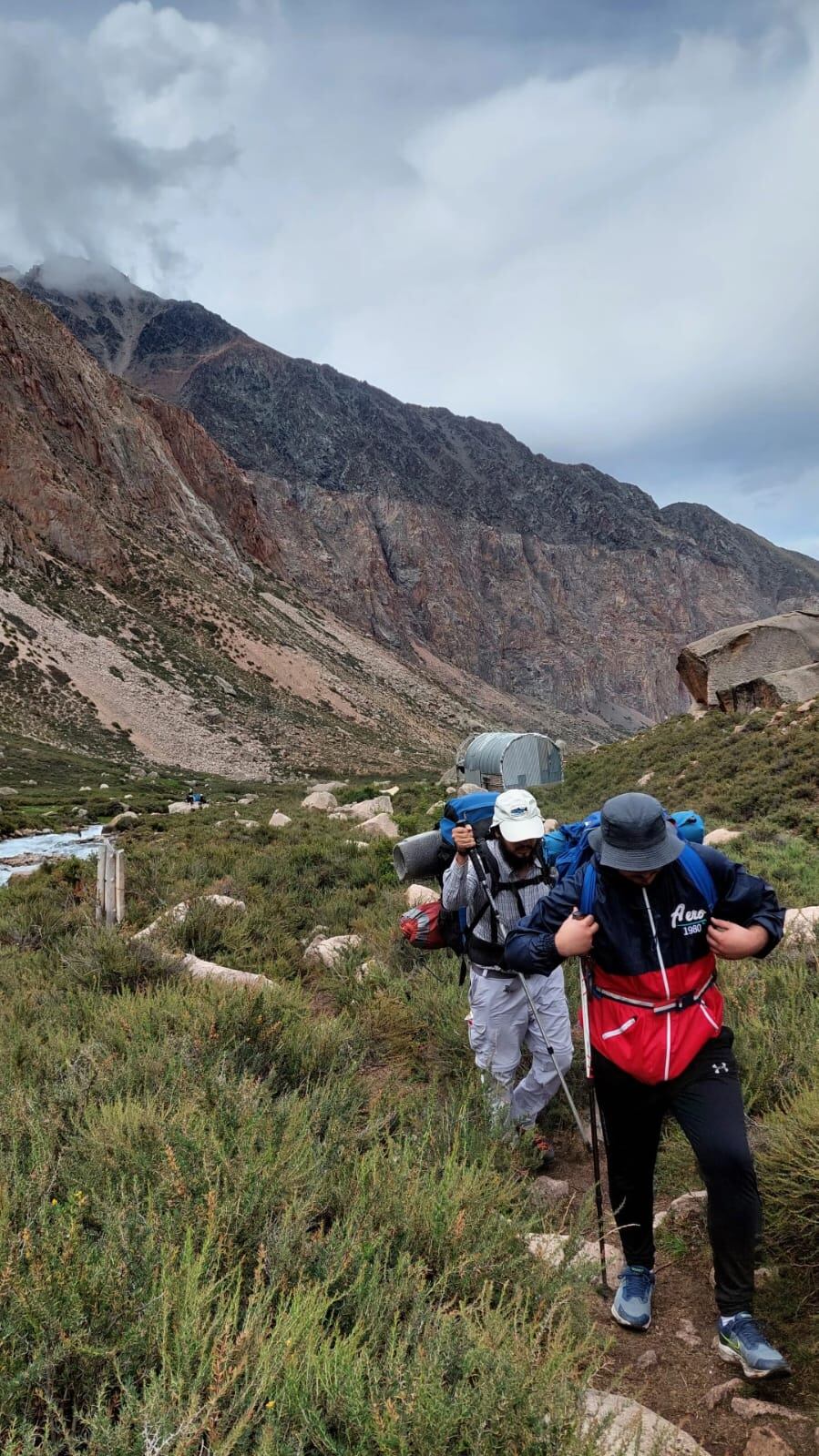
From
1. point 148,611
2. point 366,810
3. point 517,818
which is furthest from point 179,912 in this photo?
point 148,611

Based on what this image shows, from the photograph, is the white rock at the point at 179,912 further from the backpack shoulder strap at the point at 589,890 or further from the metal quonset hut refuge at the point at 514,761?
the metal quonset hut refuge at the point at 514,761

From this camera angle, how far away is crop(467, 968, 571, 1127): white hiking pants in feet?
12.8

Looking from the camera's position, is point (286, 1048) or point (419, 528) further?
point (419, 528)

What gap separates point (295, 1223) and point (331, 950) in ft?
15.4

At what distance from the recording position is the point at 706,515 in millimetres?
153625

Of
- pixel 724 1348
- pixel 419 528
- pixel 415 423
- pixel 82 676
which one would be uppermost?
pixel 415 423

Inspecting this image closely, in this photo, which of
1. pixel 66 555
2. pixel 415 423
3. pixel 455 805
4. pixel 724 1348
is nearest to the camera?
pixel 724 1348

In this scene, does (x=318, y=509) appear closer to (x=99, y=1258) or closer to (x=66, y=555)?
(x=66, y=555)

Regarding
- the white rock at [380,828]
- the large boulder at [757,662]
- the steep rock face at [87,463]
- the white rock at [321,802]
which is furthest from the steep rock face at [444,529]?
the white rock at [380,828]

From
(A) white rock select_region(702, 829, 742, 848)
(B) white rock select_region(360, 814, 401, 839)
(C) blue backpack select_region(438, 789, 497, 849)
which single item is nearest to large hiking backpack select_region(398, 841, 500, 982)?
(C) blue backpack select_region(438, 789, 497, 849)

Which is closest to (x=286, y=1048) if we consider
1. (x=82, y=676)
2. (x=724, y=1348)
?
(x=724, y=1348)

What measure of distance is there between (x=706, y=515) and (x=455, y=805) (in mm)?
168584

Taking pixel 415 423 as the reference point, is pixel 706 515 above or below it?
below

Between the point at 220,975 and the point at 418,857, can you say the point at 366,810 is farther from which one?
the point at 418,857
